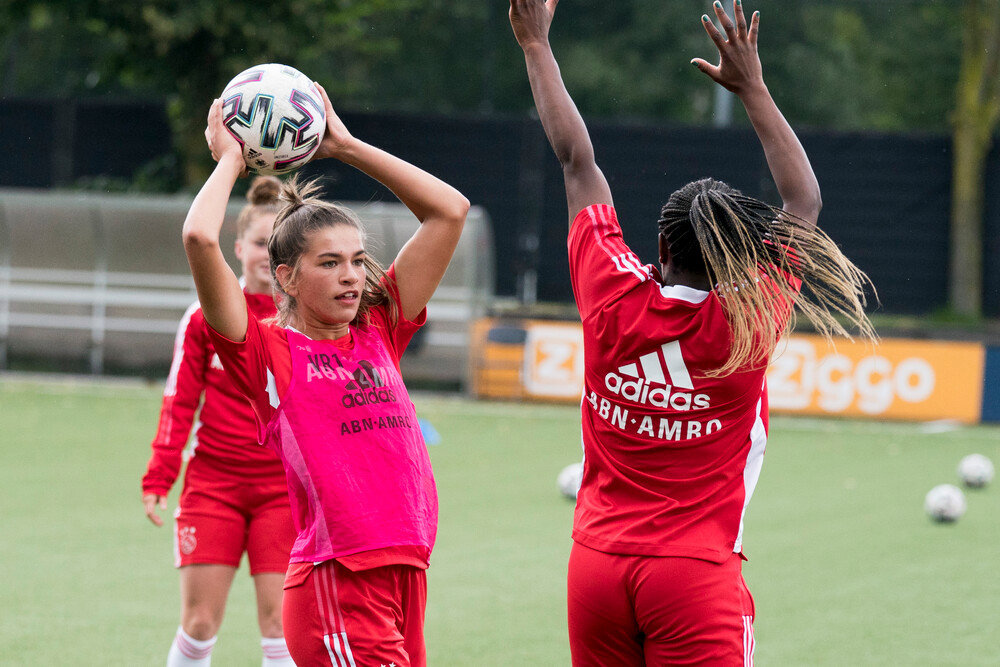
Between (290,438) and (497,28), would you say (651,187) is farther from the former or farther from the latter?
(290,438)

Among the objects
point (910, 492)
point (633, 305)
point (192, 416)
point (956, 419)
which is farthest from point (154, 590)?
point (956, 419)

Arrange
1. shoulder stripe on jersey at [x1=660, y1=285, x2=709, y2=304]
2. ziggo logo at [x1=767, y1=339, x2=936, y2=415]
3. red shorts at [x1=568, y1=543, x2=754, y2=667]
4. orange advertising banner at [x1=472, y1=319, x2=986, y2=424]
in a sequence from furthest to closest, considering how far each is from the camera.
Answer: ziggo logo at [x1=767, y1=339, x2=936, y2=415] → orange advertising banner at [x1=472, y1=319, x2=986, y2=424] → shoulder stripe on jersey at [x1=660, y1=285, x2=709, y2=304] → red shorts at [x1=568, y1=543, x2=754, y2=667]

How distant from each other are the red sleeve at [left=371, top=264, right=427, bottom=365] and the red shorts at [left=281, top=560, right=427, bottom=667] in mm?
657

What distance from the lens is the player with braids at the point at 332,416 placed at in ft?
10.4

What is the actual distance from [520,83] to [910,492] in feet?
61.9

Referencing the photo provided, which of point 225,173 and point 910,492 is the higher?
point 225,173

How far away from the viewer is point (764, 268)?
10.2 ft

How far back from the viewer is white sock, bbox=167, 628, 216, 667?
4.64m

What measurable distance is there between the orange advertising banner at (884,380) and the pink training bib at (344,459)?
12265 millimetres

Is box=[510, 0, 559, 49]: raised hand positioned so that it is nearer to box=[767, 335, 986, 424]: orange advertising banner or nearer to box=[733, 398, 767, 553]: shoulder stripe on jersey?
box=[733, 398, 767, 553]: shoulder stripe on jersey

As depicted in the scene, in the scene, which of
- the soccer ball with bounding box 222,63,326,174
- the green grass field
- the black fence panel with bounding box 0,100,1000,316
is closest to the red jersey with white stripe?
the soccer ball with bounding box 222,63,326,174

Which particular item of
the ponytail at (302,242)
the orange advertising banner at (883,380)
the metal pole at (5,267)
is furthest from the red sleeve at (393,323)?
the metal pole at (5,267)

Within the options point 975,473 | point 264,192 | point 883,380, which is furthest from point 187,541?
point 883,380

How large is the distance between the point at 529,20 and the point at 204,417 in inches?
82.7
